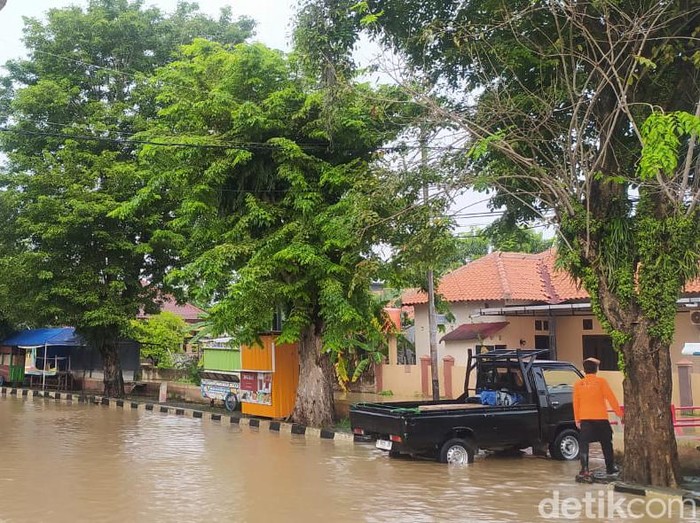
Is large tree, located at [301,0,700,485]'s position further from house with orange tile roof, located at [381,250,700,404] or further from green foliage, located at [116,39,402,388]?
house with orange tile roof, located at [381,250,700,404]

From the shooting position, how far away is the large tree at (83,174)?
23.3 meters

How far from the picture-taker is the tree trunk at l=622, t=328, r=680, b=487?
29.3ft

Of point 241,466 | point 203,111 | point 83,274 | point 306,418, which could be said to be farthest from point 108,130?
point 241,466

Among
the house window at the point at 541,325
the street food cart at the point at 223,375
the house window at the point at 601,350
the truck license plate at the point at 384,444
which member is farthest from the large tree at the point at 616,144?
the house window at the point at 541,325

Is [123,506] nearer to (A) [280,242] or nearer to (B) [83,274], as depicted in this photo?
(A) [280,242]

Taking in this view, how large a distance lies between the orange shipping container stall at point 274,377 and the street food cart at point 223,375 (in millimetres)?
1083

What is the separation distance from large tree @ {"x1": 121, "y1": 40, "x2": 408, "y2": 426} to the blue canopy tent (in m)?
17.1

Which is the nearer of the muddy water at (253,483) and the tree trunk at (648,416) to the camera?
the muddy water at (253,483)

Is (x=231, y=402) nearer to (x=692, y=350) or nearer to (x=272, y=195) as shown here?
(x=272, y=195)

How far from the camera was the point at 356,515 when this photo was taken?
7738 millimetres

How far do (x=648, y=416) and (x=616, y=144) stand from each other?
165 inches

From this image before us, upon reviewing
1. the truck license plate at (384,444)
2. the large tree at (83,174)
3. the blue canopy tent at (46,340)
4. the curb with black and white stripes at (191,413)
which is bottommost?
the curb with black and white stripes at (191,413)

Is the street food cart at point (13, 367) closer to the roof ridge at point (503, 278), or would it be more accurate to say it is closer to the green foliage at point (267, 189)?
the green foliage at point (267, 189)

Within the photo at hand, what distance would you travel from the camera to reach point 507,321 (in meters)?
23.0
